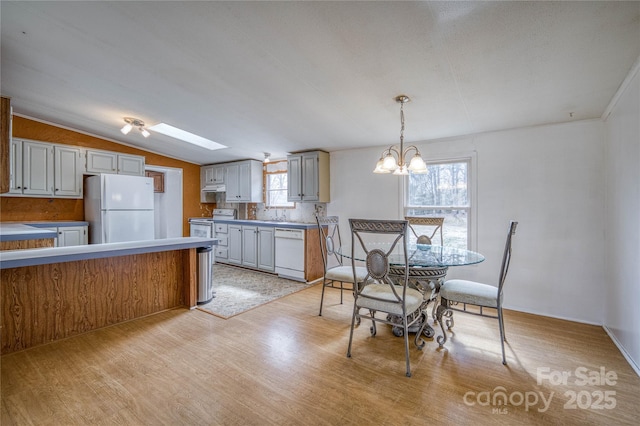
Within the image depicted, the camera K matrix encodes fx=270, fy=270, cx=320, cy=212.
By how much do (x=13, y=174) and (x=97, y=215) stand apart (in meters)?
1.12

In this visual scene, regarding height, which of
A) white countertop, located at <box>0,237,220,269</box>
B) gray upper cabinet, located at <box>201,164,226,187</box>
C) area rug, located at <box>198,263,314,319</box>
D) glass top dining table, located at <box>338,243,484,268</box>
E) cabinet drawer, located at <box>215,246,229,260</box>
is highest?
gray upper cabinet, located at <box>201,164,226,187</box>

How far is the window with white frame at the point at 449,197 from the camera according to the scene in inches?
142

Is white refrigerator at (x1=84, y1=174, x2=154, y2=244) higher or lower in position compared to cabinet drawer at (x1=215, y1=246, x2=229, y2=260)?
higher

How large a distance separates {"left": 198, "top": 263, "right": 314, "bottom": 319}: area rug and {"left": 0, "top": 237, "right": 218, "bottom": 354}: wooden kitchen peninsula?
15.5 inches

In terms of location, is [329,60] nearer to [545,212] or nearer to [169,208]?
[545,212]

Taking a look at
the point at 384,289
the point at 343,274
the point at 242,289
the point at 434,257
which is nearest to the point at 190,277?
the point at 242,289

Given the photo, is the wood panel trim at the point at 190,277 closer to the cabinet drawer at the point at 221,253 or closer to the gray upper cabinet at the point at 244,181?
the cabinet drawer at the point at 221,253

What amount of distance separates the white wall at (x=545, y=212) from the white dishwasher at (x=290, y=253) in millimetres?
2204

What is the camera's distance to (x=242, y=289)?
156 inches

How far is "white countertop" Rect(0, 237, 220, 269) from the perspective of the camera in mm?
2049

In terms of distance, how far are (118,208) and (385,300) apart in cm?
449

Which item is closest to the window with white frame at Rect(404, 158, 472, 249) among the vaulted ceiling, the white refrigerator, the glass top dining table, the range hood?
the vaulted ceiling

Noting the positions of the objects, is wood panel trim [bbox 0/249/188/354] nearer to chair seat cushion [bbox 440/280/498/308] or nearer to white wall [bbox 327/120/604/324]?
chair seat cushion [bbox 440/280/498/308]

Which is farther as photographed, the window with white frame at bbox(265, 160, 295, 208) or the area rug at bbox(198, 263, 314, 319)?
the window with white frame at bbox(265, 160, 295, 208)
